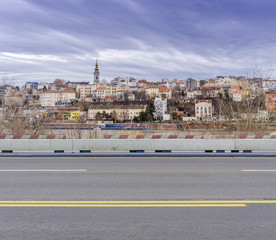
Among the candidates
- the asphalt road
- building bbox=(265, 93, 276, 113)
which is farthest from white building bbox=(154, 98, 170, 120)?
the asphalt road

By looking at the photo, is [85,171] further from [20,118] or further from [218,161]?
[20,118]

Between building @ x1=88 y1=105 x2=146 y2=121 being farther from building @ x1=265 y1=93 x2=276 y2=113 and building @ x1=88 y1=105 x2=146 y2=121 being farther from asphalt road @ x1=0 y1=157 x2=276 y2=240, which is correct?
asphalt road @ x1=0 y1=157 x2=276 y2=240

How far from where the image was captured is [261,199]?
609 centimetres

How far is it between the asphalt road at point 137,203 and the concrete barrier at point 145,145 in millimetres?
3739

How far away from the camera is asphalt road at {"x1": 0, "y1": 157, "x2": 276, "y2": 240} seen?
177 inches

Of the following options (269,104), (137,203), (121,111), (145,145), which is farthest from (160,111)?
(137,203)

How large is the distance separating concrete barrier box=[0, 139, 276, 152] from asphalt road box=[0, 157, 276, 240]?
147 inches

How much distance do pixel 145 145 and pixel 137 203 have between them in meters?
7.83

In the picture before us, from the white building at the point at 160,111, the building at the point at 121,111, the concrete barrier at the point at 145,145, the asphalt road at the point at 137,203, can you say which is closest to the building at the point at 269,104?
the concrete barrier at the point at 145,145

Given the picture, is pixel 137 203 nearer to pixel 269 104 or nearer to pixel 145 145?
pixel 145 145

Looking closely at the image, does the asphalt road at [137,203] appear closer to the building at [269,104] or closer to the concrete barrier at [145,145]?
the concrete barrier at [145,145]

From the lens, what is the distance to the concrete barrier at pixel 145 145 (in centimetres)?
1363
